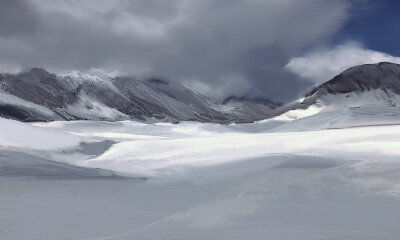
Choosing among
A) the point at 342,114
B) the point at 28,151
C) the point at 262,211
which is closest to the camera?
the point at 262,211

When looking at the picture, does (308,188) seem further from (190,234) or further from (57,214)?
(57,214)

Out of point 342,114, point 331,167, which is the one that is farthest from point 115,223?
point 342,114

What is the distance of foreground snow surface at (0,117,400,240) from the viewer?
7.68 metres

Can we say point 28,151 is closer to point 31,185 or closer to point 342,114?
point 31,185

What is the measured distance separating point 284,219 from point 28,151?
37.9ft

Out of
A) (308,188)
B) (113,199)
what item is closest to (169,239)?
(113,199)

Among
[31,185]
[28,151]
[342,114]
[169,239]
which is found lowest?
[169,239]

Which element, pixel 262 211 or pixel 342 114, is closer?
pixel 262 211

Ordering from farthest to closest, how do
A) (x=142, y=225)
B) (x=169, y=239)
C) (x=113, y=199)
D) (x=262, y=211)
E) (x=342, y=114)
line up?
1. (x=342, y=114)
2. (x=113, y=199)
3. (x=262, y=211)
4. (x=142, y=225)
5. (x=169, y=239)

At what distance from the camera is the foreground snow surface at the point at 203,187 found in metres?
7.68

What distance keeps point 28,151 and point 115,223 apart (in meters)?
10.0

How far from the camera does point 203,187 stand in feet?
38.5

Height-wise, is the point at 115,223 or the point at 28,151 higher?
the point at 28,151

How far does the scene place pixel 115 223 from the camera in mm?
8195
